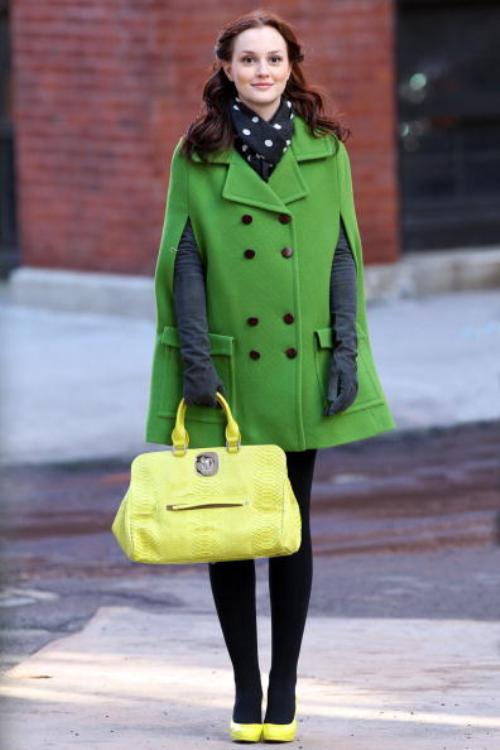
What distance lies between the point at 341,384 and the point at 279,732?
2.95 feet

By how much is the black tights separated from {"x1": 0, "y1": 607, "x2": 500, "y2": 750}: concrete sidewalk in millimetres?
116

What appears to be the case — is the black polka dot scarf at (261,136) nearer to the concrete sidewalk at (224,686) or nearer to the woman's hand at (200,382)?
the woman's hand at (200,382)

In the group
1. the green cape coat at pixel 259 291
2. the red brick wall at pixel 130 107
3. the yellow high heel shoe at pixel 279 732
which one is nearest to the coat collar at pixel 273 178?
the green cape coat at pixel 259 291

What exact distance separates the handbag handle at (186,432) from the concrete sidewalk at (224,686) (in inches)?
30.5

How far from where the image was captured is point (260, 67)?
487cm

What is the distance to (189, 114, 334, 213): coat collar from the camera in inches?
193

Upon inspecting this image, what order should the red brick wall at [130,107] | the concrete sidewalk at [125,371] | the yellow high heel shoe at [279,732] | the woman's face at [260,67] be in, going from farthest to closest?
the red brick wall at [130,107], the concrete sidewalk at [125,371], the yellow high heel shoe at [279,732], the woman's face at [260,67]

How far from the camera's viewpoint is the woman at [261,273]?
4.90m

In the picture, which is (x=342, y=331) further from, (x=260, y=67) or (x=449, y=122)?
(x=449, y=122)

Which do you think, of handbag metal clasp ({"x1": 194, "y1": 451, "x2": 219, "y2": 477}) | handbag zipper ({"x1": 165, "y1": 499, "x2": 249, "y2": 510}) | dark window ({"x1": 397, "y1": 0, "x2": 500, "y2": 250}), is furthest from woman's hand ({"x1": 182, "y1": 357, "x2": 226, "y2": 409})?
dark window ({"x1": 397, "y1": 0, "x2": 500, "y2": 250})

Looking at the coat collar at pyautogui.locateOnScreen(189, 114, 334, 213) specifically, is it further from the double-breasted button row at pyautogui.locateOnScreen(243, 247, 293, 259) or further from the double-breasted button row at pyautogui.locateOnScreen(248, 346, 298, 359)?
the double-breasted button row at pyautogui.locateOnScreen(248, 346, 298, 359)

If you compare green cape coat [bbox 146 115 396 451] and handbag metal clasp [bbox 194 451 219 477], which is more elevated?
green cape coat [bbox 146 115 396 451]

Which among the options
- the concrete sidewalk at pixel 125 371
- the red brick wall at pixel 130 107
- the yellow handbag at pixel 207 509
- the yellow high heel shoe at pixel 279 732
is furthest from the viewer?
the red brick wall at pixel 130 107

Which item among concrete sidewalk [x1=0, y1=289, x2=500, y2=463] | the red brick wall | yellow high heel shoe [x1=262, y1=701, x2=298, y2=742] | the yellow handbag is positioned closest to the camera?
the yellow handbag
